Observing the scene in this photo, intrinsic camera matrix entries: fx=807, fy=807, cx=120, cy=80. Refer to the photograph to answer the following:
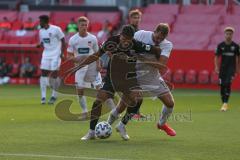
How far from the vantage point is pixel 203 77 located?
31.4 metres

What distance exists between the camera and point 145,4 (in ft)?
127

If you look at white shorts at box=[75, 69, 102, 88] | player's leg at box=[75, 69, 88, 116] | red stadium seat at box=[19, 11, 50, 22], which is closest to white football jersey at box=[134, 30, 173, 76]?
white shorts at box=[75, 69, 102, 88]

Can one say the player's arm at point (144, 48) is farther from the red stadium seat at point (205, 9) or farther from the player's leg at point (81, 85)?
the red stadium seat at point (205, 9)

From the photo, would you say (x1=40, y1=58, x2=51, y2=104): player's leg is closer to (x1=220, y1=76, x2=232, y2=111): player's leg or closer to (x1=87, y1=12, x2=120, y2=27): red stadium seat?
(x1=220, y1=76, x2=232, y2=111): player's leg

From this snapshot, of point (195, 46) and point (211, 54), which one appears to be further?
point (195, 46)

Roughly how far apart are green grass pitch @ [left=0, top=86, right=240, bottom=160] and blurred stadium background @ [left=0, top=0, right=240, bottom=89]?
9567 millimetres

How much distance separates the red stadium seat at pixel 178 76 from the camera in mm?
31828

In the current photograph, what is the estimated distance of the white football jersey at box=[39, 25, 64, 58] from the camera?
22.8 m

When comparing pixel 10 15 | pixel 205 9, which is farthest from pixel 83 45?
pixel 10 15

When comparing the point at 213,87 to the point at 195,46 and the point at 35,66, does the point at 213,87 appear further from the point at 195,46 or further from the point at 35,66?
the point at 35,66

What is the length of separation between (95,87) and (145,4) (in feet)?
69.1

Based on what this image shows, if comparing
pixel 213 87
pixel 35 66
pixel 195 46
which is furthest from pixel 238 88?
pixel 35 66

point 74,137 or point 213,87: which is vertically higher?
point 74,137

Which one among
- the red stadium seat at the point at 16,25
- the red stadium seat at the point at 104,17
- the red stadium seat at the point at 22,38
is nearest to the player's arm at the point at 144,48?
the red stadium seat at the point at 22,38
